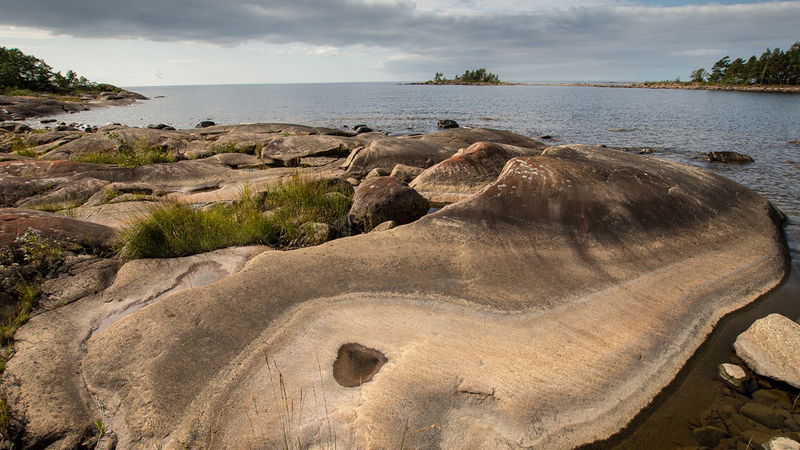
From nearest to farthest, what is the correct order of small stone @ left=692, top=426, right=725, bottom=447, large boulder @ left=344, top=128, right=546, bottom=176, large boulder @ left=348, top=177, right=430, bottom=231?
small stone @ left=692, top=426, right=725, bottom=447
large boulder @ left=348, top=177, right=430, bottom=231
large boulder @ left=344, top=128, right=546, bottom=176

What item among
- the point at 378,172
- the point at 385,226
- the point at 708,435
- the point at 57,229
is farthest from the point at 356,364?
the point at 378,172

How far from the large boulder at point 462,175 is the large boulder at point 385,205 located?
169 cm

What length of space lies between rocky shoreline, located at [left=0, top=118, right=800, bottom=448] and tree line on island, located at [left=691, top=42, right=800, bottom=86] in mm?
130375

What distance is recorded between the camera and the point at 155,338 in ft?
16.5

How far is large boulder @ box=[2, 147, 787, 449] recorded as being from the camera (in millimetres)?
4125

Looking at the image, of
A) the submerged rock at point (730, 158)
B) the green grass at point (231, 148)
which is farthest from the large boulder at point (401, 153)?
the submerged rock at point (730, 158)

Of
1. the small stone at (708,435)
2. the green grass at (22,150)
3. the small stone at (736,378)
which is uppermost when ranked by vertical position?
the green grass at (22,150)

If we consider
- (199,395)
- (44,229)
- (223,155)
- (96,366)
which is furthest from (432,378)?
(223,155)

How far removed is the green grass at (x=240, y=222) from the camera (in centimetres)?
759

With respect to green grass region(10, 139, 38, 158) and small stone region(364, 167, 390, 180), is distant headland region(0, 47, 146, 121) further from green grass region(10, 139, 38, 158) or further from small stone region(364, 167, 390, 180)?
small stone region(364, 167, 390, 180)

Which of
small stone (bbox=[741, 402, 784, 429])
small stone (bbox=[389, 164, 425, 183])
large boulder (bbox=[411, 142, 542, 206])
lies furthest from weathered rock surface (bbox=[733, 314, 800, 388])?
small stone (bbox=[389, 164, 425, 183])

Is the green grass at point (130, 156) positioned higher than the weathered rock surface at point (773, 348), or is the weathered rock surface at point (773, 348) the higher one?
the green grass at point (130, 156)

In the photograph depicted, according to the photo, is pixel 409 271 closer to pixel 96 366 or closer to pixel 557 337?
pixel 557 337

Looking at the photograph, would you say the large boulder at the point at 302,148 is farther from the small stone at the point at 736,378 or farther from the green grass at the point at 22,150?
the small stone at the point at 736,378
